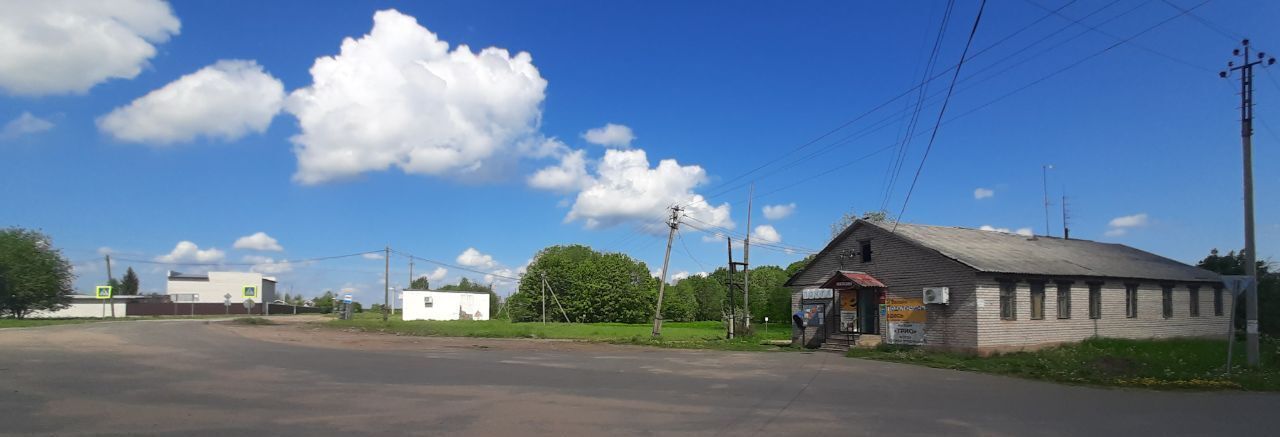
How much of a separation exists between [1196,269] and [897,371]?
2690 centimetres

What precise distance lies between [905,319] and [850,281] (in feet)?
8.32

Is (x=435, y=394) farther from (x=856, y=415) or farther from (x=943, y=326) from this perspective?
(x=943, y=326)

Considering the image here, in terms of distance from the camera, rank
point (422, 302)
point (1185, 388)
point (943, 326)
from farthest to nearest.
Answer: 1. point (422, 302)
2. point (943, 326)
3. point (1185, 388)

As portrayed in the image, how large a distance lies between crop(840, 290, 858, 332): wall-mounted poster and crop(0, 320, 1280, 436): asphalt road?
1035 cm

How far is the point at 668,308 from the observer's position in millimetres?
96625

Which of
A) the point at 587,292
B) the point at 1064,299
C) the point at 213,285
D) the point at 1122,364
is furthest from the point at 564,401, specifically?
the point at 213,285

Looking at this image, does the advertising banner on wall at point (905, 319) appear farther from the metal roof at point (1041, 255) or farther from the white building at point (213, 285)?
the white building at point (213, 285)

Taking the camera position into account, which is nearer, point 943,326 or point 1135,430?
point 1135,430

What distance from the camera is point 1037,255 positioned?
30.3m

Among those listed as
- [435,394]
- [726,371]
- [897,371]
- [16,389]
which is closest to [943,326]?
[897,371]

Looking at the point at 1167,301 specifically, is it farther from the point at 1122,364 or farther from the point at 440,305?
the point at 440,305

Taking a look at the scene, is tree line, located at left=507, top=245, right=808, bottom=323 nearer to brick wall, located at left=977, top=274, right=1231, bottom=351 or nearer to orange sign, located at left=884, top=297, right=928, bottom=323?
brick wall, located at left=977, top=274, right=1231, bottom=351

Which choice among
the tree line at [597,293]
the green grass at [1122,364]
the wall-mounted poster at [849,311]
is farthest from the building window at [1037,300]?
the tree line at [597,293]

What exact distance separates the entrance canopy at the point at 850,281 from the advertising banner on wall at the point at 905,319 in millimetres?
981
